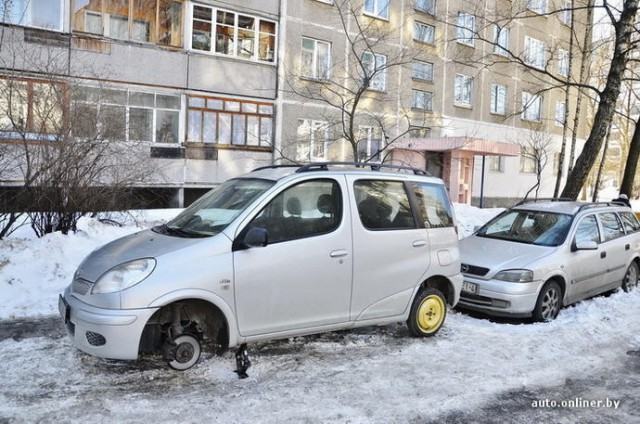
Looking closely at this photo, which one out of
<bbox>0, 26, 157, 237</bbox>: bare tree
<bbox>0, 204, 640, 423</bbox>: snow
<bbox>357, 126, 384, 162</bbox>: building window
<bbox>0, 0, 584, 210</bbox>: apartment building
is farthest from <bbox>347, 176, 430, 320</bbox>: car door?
<bbox>357, 126, 384, 162</bbox>: building window

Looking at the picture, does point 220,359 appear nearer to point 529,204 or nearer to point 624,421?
point 624,421

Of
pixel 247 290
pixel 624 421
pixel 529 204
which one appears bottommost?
pixel 624 421

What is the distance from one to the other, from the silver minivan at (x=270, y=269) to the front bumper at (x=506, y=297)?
1071 millimetres

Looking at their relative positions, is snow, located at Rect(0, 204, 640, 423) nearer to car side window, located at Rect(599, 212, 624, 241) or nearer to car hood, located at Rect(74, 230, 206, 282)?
car hood, located at Rect(74, 230, 206, 282)

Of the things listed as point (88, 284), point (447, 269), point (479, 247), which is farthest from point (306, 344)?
point (479, 247)

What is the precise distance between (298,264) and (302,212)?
49cm

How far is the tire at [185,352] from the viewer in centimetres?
443

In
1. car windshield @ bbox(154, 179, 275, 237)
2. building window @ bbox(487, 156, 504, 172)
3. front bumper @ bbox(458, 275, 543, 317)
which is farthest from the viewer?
building window @ bbox(487, 156, 504, 172)

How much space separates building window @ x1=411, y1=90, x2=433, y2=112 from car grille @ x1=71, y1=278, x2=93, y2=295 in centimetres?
2187

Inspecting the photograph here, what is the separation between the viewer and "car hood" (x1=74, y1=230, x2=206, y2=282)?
14.4 ft

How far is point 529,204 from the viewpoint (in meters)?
8.83

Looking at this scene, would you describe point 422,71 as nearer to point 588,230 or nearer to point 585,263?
point 588,230

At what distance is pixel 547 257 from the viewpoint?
23.0 ft

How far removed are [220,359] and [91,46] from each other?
48.5 feet
